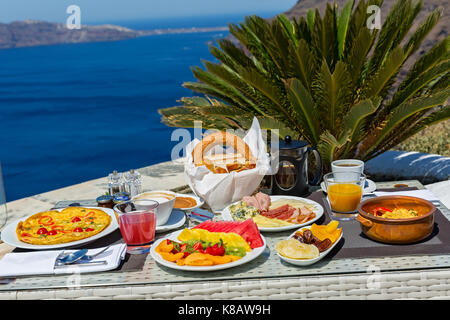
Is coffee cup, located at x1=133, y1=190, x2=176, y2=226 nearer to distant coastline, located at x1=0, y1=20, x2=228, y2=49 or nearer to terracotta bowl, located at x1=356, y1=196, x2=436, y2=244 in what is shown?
terracotta bowl, located at x1=356, y1=196, x2=436, y2=244

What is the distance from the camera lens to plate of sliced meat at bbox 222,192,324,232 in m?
2.59

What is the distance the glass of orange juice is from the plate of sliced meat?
9 cm

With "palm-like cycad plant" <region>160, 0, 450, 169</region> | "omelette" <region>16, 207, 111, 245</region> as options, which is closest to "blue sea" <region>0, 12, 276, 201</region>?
"palm-like cycad plant" <region>160, 0, 450, 169</region>

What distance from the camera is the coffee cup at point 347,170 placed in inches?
107

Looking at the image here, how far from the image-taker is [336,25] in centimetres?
459

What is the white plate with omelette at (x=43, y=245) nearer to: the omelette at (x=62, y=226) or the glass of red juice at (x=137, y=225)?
the omelette at (x=62, y=226)

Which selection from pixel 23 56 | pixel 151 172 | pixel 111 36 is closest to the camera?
pixel 151 172

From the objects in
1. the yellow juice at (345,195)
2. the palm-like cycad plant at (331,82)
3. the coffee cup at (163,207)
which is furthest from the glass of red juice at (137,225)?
the palm-like cycad plant at (331,82)

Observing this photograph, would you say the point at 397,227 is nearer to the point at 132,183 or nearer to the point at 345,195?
the point at 345,195

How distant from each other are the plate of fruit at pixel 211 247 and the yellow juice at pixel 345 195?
1.58 ft

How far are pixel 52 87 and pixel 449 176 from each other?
2970 cm
